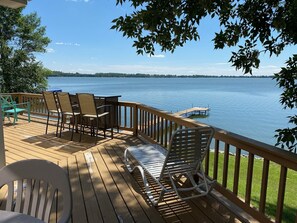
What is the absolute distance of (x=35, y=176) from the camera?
52.6 inches

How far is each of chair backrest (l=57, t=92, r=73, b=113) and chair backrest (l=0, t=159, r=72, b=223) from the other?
4.24 m

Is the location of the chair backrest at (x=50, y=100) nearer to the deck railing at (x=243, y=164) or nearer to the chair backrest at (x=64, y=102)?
the chair backrest at (x=64, y=102)

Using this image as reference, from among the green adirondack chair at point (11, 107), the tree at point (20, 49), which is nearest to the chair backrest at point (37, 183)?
the green adirondack chair at point (11, 107)

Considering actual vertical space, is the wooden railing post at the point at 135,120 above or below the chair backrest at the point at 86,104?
below

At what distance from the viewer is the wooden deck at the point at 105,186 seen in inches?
97.3

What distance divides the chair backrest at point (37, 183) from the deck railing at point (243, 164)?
1762mm

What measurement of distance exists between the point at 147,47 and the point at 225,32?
1.08m

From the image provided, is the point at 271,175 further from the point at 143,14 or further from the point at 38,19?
the point at 38,19

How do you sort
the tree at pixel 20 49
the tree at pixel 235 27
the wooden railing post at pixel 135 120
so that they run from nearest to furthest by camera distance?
1. the tree at pixel 235 27
2. the wooden railing post at pixel 135 120
3. the tree at pixel 20 49

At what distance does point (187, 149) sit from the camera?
2631mm

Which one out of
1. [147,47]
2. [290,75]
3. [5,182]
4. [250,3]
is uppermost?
[250,3]

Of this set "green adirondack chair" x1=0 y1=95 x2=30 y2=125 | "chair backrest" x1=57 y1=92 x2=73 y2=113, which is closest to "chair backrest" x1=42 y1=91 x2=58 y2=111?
"chair backrest" x1=57 y1=92 x2=73 y2=113

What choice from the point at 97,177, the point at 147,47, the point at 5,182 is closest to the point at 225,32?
the point at 147,47

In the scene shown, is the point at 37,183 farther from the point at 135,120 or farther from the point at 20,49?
the point at 20,49
